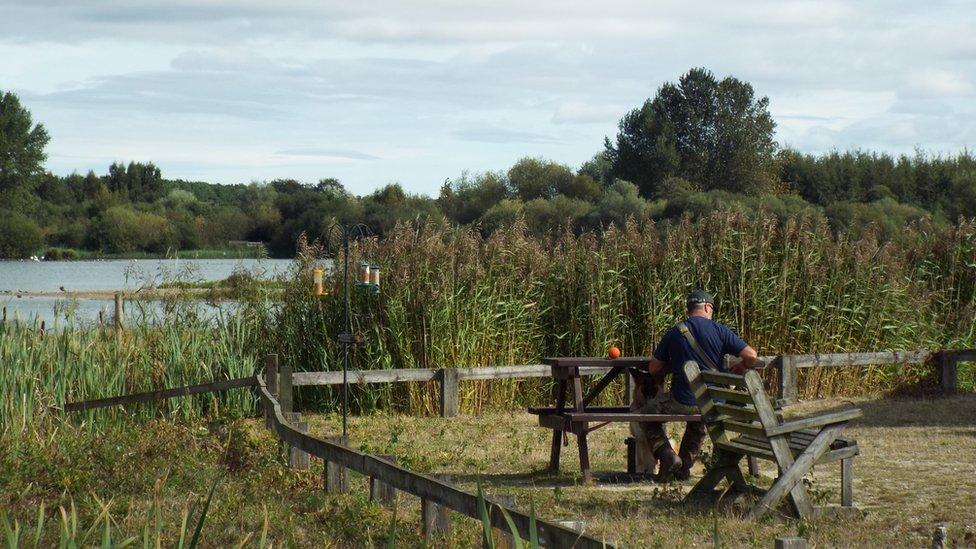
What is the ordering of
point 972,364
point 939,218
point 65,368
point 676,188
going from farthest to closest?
point 676,188 < point 939,218 < point 972,364 < point 65,368

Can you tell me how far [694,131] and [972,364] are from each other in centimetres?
5915

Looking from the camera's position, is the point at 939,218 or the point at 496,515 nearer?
the point at 496,515

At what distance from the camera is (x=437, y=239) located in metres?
15.0

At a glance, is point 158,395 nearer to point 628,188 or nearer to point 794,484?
point 794,484

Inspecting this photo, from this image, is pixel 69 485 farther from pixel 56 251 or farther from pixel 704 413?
pixel 56 251

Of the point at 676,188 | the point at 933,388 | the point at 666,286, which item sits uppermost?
the point at 676,188

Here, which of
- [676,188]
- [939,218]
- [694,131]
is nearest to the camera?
[939,218]

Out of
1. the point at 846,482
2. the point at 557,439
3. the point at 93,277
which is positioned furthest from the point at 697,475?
the point at 93,277

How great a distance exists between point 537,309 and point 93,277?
3909cm

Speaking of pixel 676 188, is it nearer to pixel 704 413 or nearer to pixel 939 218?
pixel 939 218

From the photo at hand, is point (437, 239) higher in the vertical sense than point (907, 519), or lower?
higher

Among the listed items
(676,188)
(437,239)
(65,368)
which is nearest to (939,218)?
(676,188)

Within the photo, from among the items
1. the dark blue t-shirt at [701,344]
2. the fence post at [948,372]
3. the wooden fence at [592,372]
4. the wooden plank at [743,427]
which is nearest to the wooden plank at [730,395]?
the wooden plank at [743,427]

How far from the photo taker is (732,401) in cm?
801
